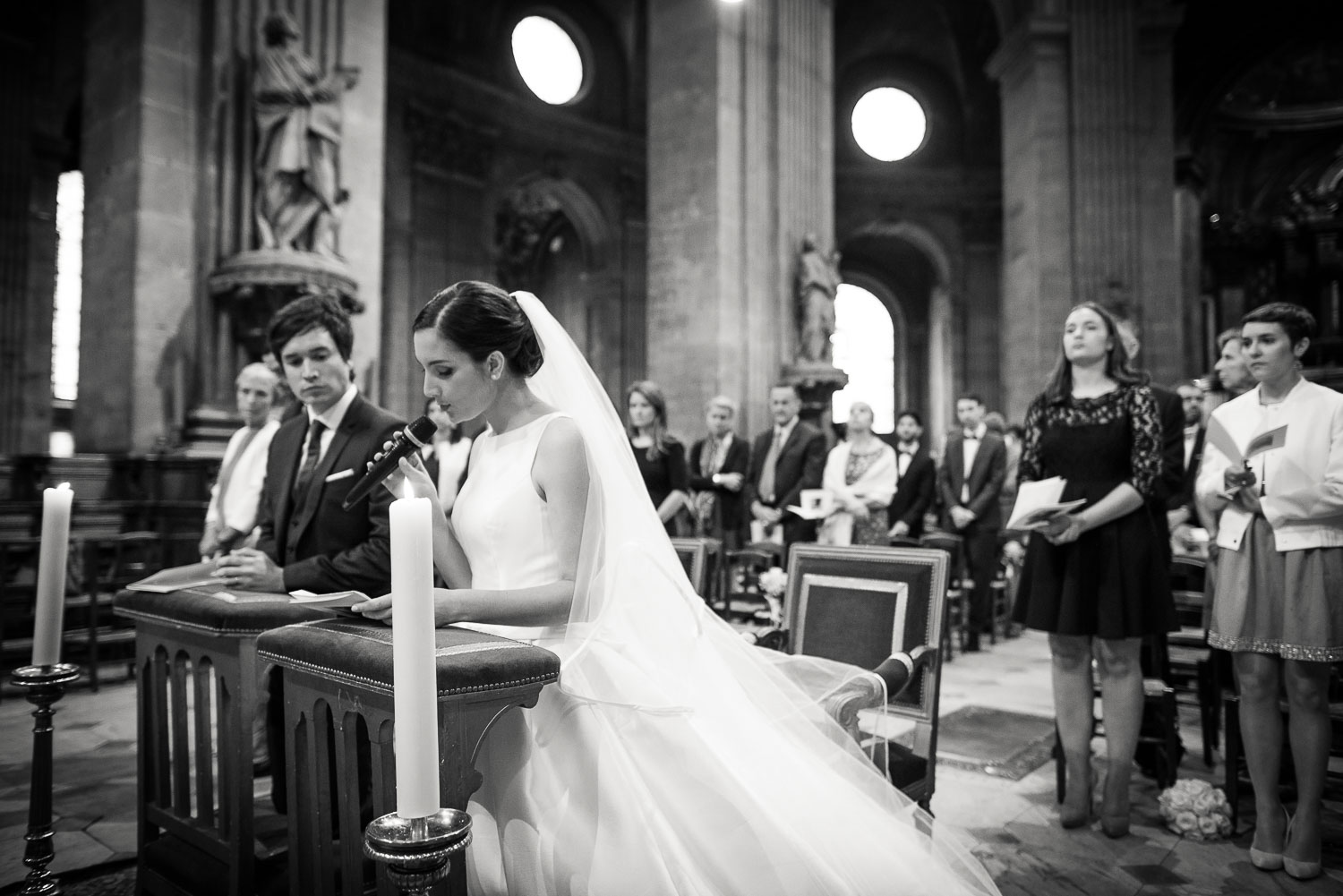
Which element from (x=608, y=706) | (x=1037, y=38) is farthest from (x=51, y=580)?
(x=1037, y=38)

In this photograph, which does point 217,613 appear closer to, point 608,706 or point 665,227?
point 608,706

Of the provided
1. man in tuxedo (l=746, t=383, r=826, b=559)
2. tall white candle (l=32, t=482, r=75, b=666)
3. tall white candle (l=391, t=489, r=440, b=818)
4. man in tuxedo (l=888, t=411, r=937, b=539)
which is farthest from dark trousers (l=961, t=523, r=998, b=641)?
tall white candle (l=391, t=489, r=440, b=818)

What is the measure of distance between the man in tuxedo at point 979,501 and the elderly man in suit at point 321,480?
5418 millimetres

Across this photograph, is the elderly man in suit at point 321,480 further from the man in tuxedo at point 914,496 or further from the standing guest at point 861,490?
the man in tuxedo at point 914,496

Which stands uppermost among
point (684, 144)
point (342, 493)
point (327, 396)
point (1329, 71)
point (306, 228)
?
point (1329, 71)

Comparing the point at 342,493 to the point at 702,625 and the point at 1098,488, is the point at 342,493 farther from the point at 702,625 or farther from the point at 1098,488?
the point at 1098,488

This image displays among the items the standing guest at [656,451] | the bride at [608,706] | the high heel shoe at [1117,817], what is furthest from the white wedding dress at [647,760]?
the standing guest at [656,451]

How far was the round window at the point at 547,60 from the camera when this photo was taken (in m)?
15.8

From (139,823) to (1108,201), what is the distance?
43.6ft

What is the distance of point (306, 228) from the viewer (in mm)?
6883

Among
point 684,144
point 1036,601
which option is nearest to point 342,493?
point 1036,601

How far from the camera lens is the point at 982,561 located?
24.0 feet

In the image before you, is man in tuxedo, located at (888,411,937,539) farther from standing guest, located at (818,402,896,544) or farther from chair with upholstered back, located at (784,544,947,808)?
chair with upholstered back, located at (784,544,947,808)

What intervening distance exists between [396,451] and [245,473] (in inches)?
112
